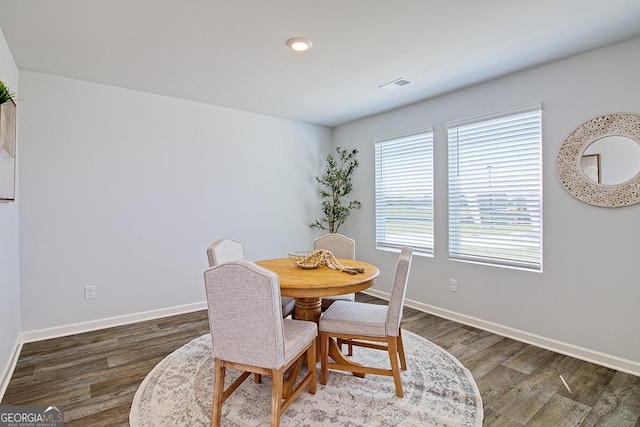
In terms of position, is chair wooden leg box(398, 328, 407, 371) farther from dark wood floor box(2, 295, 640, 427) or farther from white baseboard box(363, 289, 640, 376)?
white baseboard box(363, 289, 640, 376)

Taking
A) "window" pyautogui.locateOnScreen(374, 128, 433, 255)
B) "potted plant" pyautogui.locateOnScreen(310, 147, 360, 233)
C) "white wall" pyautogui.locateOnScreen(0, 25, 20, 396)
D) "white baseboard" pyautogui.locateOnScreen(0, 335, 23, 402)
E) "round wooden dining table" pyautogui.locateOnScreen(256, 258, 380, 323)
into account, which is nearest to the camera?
"round wooden dining table" pyautogui.locateOnScreen(256, 258, 380, 323)

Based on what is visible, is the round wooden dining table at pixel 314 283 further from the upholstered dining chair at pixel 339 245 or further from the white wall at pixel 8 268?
the white wall at pixel 8 268

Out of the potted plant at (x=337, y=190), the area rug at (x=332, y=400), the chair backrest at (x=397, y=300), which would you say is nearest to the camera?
the area rug at (x=332, y=400)

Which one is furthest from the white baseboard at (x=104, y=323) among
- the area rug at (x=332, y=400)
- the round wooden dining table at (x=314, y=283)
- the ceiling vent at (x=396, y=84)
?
the ceiling vent at (x=396, y=84)

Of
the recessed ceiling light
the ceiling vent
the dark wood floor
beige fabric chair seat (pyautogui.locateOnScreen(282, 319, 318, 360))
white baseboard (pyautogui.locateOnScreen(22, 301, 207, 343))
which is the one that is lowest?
the dark wood floor

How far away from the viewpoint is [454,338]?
299 cm

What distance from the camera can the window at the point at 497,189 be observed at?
289 cm

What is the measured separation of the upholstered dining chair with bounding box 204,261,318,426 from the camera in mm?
1607

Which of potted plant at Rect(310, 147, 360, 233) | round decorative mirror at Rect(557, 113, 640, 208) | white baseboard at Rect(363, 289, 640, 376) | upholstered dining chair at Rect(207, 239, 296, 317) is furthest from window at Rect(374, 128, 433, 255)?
upholstered dining chair at Rect(207, 239, 296, 317)

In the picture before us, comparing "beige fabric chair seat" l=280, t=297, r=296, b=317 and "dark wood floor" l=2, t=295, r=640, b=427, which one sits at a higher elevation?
"beige fabric chair seat" l=280, t=297, r=296, b=317

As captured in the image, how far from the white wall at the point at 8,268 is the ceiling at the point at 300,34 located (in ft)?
0.56

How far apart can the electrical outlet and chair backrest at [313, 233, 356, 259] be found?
2.22m

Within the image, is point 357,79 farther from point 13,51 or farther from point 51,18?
point 13,51

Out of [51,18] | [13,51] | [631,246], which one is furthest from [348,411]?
[13,51]
